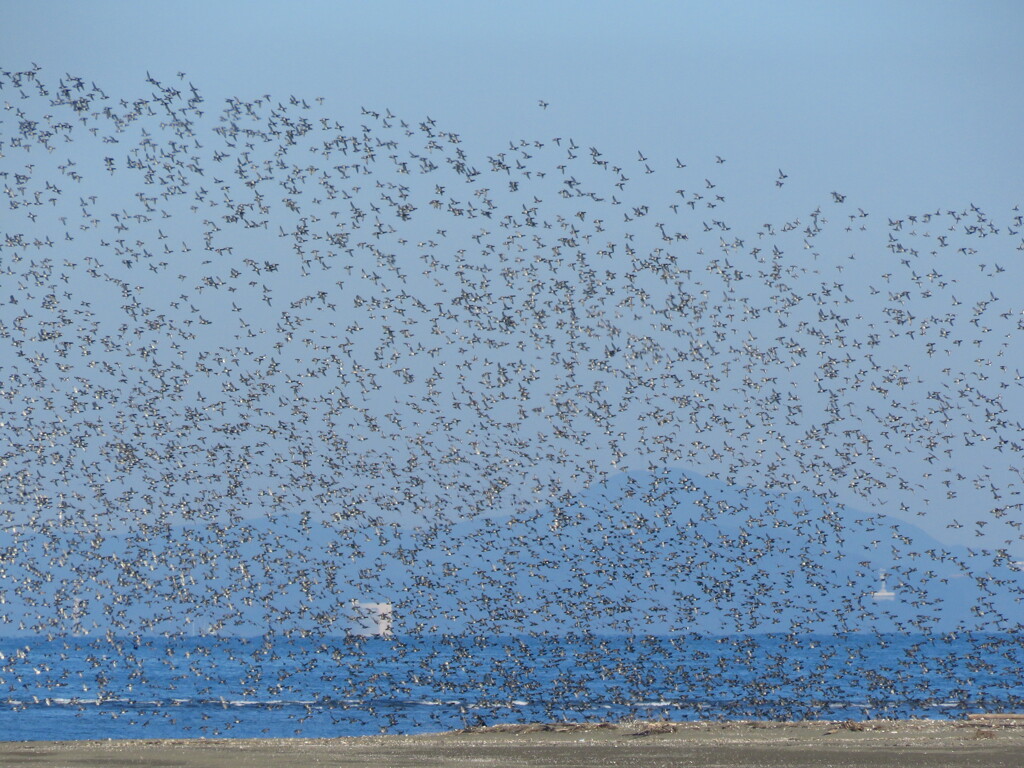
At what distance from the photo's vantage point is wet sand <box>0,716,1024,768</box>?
69.6 feet

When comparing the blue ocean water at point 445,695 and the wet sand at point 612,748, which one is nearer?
the wet sand at point 612,748

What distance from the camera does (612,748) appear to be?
23141 millimetres

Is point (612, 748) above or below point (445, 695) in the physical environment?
above

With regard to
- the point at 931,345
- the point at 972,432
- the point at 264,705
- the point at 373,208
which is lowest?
the point at 264,705

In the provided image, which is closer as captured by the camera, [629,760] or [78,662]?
[629,760]

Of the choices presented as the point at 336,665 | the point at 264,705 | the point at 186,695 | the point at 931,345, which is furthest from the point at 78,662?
the point at 931,345

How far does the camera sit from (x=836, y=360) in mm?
30219

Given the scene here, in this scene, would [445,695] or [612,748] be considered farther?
[445,695]

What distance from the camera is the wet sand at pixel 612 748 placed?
21219mm

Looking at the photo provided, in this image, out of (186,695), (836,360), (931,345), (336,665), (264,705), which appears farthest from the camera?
(336,665)

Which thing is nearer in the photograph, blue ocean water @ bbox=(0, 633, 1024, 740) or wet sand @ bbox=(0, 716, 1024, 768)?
wet sand @ bbox=(0, 716, 1024, 768)

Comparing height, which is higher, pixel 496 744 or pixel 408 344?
pixel 408 344

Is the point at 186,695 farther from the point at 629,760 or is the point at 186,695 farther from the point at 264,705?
the point at 629,760

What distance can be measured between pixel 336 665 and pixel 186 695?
21.2m
